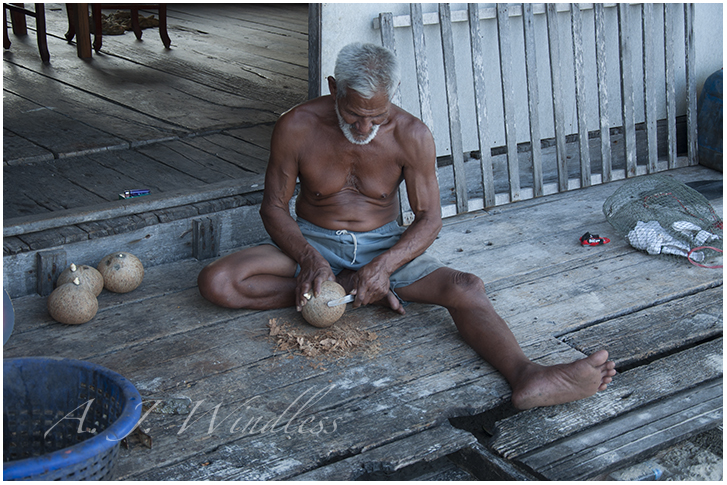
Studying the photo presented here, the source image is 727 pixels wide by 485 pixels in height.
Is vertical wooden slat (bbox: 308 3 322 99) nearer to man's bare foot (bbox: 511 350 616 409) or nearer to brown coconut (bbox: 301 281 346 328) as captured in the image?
brown coconut (bbox: 301 281 346 328)

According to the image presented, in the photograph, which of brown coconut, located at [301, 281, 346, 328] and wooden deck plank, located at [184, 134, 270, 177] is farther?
wooden deck plank, located at [184, 134, 270, 177]

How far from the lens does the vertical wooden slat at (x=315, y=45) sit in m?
4.27

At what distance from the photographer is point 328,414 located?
2713 millimetres

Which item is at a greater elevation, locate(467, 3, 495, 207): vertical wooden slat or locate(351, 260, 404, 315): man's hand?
locate(467, 3, 495, 207): vertical wooden slat

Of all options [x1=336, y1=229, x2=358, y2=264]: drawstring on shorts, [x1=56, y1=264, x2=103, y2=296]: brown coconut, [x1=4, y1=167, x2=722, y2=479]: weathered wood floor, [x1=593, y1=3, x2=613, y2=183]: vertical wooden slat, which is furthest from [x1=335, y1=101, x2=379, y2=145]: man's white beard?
[x1=593, y1=3, x2=613, y2=183]: vertical wooden slat

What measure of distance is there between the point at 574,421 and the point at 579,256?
1650 mm

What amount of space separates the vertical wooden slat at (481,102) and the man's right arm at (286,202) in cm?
173

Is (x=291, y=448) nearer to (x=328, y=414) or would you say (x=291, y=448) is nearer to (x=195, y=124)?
(x=328, y=414)

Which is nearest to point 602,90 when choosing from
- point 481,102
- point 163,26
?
point 481,102

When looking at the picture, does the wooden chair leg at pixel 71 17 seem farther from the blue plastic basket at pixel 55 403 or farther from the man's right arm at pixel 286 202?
the blue plastic basket at pixel 55 403

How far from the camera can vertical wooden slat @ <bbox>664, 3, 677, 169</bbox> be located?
211 inches

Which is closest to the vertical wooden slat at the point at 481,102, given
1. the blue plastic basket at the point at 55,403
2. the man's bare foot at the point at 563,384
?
the man's bare foot at the point at 563,384

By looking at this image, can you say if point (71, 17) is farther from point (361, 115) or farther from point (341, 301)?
point (341, 301)

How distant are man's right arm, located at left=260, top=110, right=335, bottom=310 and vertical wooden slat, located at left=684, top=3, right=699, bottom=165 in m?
3.60
